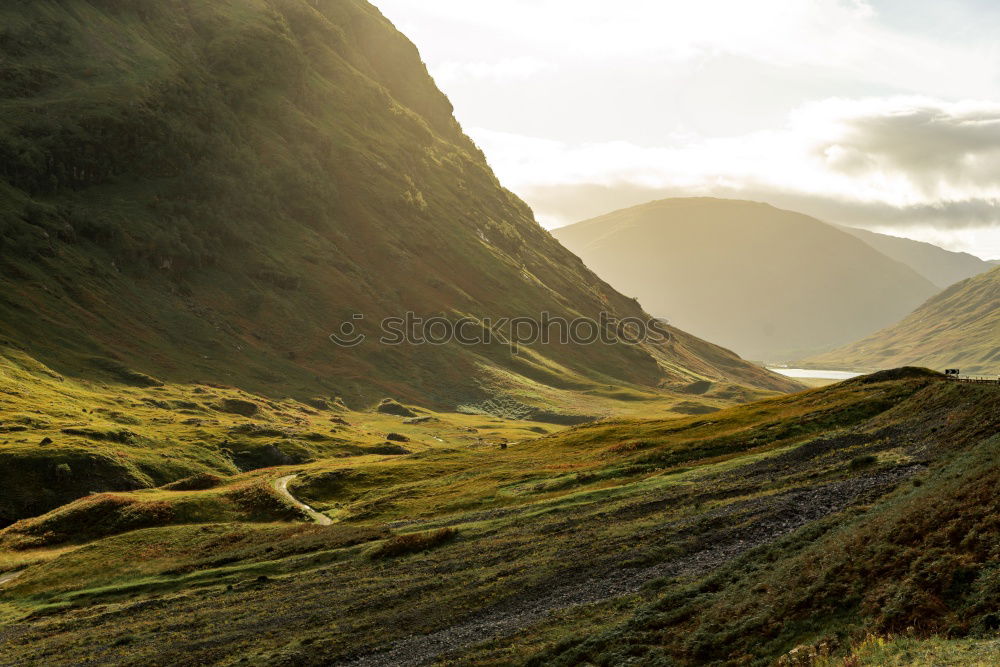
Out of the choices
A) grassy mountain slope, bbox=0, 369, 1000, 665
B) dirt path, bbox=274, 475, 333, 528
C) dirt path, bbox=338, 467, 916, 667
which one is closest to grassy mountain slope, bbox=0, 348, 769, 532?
dirt path, bbox=274, 475, 333, 528

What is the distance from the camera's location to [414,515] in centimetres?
8588

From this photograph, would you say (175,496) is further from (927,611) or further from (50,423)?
(927,611)

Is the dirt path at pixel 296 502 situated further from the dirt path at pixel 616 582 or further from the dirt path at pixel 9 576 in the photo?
the dirt path at pixel 616 582

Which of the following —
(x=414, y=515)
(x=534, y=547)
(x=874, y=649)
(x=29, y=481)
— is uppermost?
(x=874, y=649)

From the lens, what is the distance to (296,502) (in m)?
102

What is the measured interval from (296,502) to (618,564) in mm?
67619

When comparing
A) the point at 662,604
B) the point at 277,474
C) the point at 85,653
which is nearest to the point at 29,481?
the point at 277,474

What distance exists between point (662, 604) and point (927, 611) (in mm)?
13241

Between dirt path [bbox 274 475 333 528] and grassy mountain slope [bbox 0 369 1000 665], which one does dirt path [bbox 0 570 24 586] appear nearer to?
dirt path [bbox 274 475 333 528]

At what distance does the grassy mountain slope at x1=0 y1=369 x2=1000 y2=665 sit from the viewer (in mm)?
29234

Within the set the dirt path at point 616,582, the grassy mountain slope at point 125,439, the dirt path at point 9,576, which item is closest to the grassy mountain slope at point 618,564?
the dirt path at point 616,582

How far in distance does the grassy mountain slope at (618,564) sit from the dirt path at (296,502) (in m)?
1.90

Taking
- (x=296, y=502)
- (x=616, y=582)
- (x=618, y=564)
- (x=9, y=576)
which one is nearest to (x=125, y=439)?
(x=296, y=502)

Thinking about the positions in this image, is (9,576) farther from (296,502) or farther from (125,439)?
(125,439)
